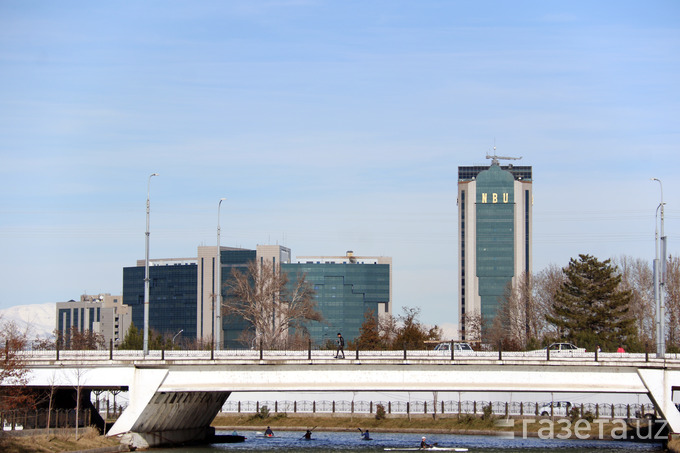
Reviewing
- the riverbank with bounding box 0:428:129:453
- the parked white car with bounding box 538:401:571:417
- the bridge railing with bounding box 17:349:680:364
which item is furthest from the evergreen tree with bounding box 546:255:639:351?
the riverbank with bounding box 0:428:129:453

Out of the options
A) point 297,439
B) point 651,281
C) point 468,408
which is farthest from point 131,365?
point 651,281

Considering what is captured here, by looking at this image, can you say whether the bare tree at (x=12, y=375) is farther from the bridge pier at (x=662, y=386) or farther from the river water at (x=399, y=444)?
the bridge pier at (x=662, y=386)

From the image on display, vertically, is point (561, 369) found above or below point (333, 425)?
above

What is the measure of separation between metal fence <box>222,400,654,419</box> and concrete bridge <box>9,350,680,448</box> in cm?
2826

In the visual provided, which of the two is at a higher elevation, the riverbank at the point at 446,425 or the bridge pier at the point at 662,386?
the bridge pier at the point at 662,386

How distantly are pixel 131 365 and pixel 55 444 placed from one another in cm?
798

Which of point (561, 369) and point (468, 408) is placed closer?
point (561, 369)

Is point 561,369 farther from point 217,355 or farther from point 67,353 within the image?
point 67,353

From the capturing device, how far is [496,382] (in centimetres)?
5909

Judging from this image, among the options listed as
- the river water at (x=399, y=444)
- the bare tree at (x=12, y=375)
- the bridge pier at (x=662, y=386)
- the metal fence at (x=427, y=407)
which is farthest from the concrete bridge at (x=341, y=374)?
the metal fence at (x=427, y=407)

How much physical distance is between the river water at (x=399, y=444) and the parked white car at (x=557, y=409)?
1019 cm

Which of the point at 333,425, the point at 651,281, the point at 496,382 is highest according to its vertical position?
the point at 651,281

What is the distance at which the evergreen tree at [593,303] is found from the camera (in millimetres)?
102375

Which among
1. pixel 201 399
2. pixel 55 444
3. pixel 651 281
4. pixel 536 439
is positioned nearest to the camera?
pixel 55 444
